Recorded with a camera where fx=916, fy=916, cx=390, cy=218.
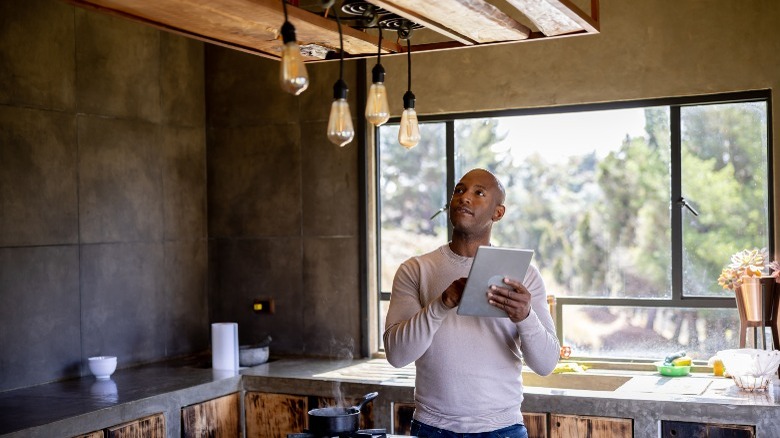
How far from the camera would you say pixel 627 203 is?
15.4ft

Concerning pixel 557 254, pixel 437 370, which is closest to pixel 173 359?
pixel 557 254

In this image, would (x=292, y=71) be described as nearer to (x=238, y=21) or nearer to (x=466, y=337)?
(x=238, y=21)

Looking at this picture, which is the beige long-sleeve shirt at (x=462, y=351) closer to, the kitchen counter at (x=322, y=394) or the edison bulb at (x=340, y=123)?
the edison bulb at (x=340, y=123)

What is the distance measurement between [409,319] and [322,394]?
1.84 metres

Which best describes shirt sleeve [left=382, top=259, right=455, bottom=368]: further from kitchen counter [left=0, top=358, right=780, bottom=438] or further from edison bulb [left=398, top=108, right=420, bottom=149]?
kitchen counter [left=0, top=358, right=780, bottom=438]

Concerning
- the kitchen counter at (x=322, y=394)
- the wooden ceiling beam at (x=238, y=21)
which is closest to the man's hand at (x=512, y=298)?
the wooden ceiling beam at (x=238, y=21)

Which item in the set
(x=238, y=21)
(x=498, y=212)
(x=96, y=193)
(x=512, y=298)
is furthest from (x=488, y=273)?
(x=96, y=193)

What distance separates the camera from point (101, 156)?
489cm

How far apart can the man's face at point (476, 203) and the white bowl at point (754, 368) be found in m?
1.59

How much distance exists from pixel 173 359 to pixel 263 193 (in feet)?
3.63

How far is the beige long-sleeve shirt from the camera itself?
9.07ft

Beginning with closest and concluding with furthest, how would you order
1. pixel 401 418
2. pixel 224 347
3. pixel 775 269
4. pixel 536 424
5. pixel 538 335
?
pixel 538 335 < pixel 536 424 < pixel 775 269 < pixel 401 418 < pixel 224 347

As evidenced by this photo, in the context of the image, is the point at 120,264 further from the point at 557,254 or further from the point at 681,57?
the point at 681,57

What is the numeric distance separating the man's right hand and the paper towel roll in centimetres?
244
